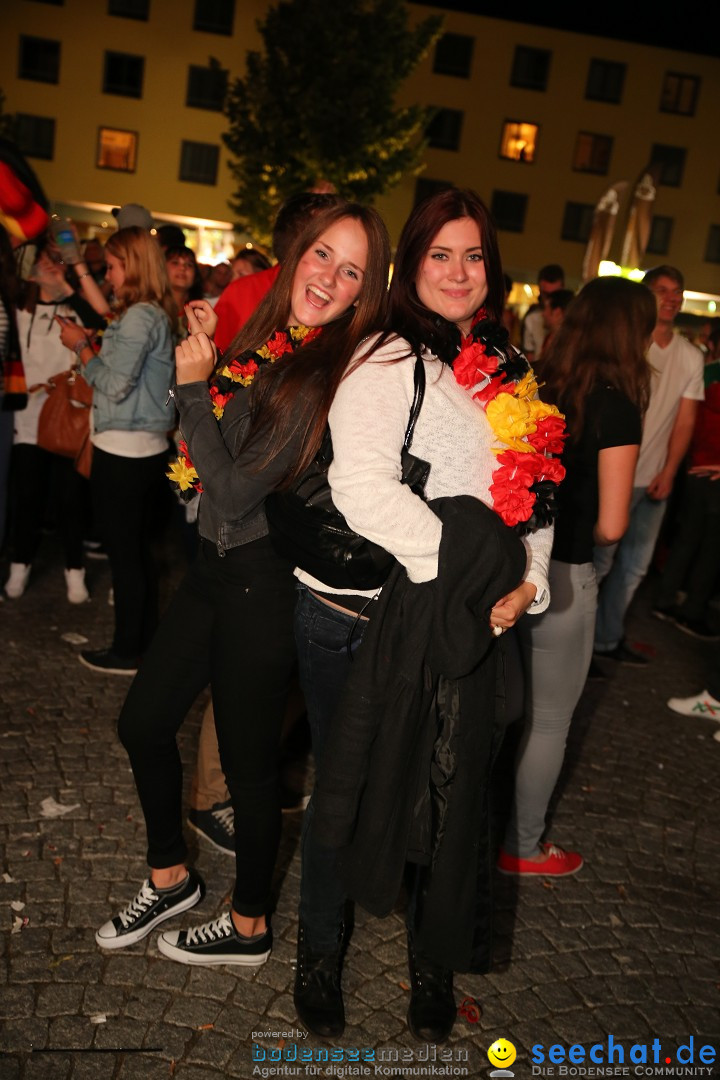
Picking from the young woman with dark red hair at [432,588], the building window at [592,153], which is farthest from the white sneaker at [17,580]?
the building window at [592,153]

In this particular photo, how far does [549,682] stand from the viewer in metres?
3.46

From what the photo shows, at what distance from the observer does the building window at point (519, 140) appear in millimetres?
35062

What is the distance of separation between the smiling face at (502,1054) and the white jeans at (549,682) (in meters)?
0.99

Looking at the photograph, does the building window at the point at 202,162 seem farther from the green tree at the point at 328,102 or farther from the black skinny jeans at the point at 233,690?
the black skinny jeans at the point at 233,690

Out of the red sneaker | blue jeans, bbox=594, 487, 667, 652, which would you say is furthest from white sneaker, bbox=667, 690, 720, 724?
the red sneaker

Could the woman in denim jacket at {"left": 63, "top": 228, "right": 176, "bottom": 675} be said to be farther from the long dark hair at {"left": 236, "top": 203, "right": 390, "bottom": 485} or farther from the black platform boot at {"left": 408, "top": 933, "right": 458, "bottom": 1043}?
the black platform boot at {"left": 408, "top": 933, "right": 458, "bottom": 1043}

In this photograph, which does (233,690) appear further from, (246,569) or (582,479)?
(582,479)

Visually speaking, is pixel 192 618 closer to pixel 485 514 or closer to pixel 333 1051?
pixel 485 514

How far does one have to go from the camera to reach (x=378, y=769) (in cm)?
238

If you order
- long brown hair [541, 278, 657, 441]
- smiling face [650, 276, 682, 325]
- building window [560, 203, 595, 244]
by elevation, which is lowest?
long brown hair [541, 278, 657, 441]

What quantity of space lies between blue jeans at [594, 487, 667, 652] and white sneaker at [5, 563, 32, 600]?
400cm

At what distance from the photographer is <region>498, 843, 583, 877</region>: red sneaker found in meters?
3.68

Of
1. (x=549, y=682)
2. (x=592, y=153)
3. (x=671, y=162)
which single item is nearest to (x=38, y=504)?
(x=549, y=682)

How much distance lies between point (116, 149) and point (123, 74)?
9.05 ft
